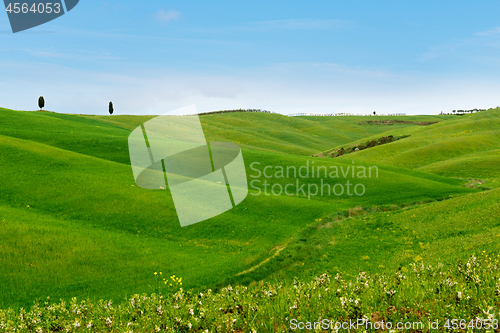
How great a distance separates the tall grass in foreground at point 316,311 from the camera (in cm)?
651

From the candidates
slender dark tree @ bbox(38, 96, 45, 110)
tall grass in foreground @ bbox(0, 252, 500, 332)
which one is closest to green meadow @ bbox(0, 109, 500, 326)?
tall grass in foreground @ bbox(0, 252, 500, 332)

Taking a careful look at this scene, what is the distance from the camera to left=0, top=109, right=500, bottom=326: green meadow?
20.7 meters

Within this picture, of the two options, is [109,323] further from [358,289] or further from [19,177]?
[19,177]

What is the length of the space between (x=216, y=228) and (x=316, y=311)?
23.4 metres

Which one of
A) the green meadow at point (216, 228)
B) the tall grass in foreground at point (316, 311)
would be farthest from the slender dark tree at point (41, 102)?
the tall grass in foreground at point (316, 311)

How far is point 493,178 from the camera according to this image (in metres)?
51.7

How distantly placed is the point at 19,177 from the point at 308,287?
37.0m

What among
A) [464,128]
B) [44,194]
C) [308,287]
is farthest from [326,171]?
[464,128]

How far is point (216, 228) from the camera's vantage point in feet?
99.1

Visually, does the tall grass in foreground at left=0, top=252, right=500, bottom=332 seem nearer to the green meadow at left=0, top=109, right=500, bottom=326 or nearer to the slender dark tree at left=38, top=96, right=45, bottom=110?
the green meadow at left=0, top=109, right=500, bottom=326

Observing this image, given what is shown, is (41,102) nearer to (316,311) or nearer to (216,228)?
(216,228)

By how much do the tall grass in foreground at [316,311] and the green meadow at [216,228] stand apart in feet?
21.4

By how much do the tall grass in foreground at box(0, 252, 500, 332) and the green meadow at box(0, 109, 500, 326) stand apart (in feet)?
21.4

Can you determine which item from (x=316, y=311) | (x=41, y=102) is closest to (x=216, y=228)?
(x=316, y=311)
